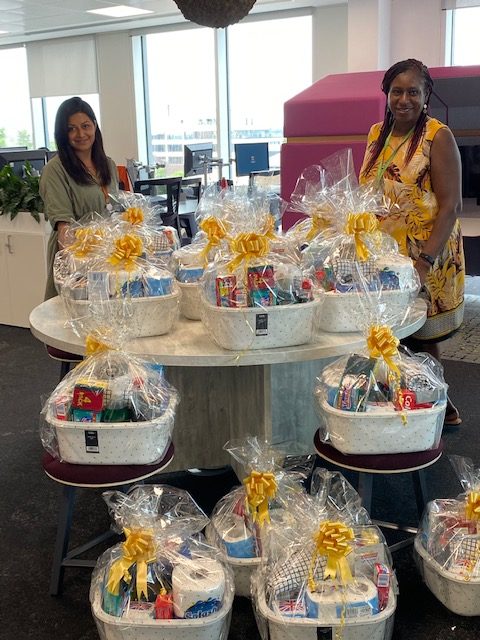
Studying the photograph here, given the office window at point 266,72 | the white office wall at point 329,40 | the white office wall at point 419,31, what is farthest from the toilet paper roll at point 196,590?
the white office wall at point 329,40

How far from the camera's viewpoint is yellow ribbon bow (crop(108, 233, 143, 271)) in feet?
5.96

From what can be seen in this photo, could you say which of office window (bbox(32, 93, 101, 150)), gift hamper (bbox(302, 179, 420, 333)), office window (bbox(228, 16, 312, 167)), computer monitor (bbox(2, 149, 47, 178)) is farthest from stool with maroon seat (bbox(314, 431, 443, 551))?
office window (bbox(32, 93, 101, 150))

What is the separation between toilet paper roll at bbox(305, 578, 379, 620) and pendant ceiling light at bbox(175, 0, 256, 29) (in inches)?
90.1

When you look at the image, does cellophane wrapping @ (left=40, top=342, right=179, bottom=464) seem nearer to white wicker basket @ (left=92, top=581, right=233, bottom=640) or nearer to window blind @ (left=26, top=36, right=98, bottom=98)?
white wicker basket @ (left=92, top=581, right=233, bottom=640)

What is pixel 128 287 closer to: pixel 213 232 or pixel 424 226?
pixel 213 232

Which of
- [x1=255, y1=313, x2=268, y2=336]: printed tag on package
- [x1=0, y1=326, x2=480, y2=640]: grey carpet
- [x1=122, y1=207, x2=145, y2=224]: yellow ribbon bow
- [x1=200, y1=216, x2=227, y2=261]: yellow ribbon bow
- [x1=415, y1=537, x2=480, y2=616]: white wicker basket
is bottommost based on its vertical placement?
[x1=0, y1=326, x2=480, y2=640]: grey carpet

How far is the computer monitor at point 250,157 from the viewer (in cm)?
694

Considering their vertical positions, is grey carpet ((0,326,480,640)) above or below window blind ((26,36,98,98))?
below

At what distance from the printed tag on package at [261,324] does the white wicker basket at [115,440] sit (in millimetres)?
287

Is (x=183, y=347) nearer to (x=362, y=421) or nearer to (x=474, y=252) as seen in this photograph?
(x=362, y=421)

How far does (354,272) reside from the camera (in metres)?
1.83

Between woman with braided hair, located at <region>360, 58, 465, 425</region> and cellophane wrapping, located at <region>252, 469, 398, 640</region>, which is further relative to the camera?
woman with braided hair, located at <region>360, 58, 465, 425</region>

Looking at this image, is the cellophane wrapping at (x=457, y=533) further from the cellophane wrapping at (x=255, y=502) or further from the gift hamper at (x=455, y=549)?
the cellophane wrapping at (x=255, y=502)

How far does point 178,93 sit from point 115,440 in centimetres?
886
